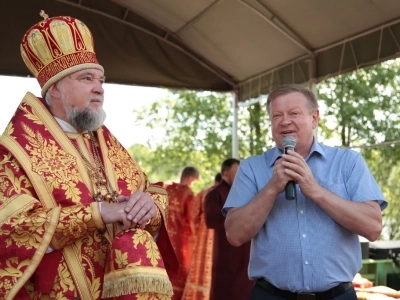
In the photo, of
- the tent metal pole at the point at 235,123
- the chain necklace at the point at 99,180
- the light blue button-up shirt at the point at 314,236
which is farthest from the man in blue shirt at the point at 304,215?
the tent metal pole at the point at 235,123

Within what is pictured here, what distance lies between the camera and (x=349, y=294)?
7.80ft

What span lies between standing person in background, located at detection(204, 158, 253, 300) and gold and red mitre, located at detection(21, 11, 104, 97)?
10.1 feet

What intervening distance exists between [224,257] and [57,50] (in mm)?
3372

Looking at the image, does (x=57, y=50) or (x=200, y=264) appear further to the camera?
(x=200, y=264)

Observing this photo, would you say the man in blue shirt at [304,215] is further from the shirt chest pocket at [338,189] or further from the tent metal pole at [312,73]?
the tent metal pole at [312,73]

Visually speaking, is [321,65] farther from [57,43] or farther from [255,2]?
[57,43]

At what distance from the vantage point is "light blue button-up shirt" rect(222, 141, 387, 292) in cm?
233

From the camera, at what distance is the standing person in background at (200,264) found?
6344 millimetres

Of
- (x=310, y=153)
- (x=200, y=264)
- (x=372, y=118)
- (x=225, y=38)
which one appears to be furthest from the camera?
(x=200, y=264)

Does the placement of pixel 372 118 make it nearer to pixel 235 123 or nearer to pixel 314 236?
pixel 235 123

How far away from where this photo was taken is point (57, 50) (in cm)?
240

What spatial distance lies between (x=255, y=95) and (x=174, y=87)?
0.91m

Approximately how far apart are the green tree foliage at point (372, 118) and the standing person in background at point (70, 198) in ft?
9.57

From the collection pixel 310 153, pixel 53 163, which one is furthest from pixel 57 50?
pixel 310 153
